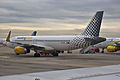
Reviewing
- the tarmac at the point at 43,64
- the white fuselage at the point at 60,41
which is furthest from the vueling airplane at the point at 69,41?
the tarmac at the point at 43,64

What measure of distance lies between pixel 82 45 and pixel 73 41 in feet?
6.04

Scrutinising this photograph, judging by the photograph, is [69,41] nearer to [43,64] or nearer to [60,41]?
[60,41]

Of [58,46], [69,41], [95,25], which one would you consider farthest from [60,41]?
[95,25]

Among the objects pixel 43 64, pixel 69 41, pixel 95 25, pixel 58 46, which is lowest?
pixel 43 64

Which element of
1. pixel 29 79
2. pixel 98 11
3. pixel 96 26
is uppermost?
pixel 98 11

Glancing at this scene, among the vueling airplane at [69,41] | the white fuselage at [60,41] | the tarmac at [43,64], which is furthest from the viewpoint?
the white fuselage at [60,41]

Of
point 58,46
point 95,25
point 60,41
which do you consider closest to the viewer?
point 95,25

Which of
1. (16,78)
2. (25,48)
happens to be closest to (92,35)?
(25,48)

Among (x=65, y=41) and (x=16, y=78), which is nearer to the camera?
(x=16, y=78)

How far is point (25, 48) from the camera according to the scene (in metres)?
39.9

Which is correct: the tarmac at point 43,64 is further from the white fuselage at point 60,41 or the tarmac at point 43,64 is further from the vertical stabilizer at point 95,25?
the vertical stabilizer at point 95,25

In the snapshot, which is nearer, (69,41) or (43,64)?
(43,64)

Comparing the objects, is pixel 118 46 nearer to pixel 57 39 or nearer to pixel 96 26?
pixel 96 26

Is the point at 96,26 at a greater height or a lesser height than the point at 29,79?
greater
